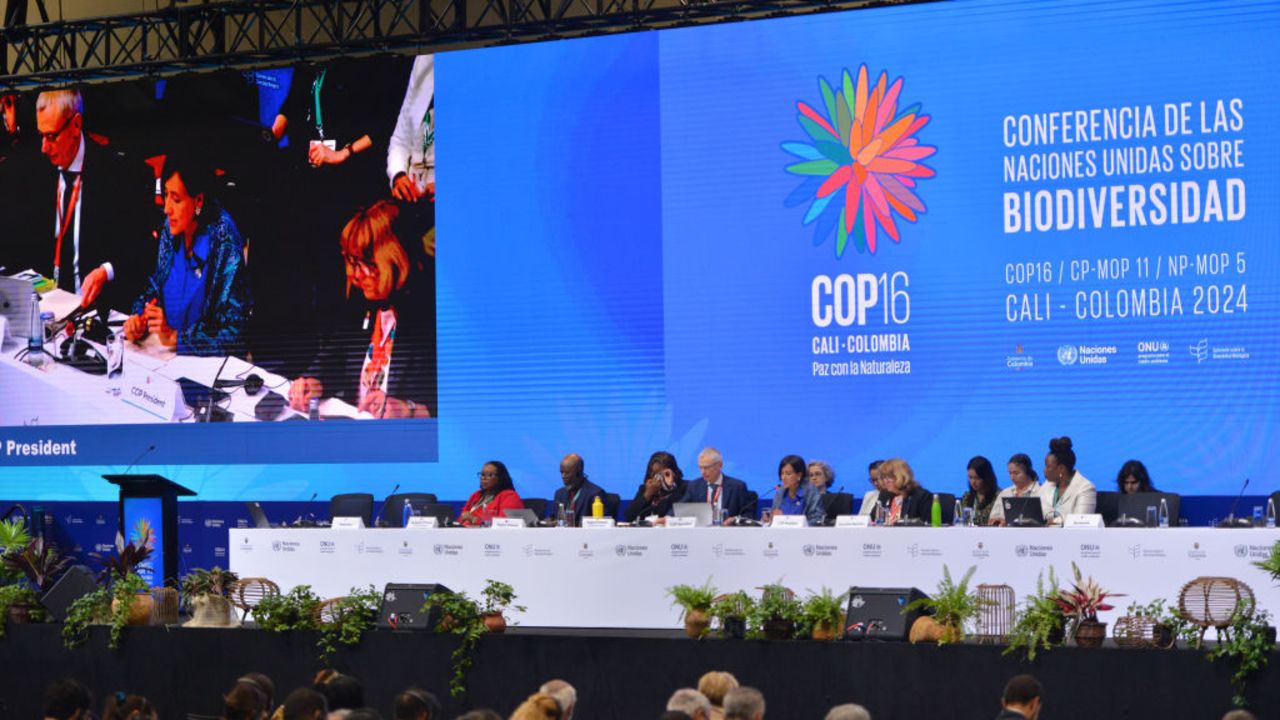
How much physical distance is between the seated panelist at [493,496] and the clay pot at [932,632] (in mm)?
3523

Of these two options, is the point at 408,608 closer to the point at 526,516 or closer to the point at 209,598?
the point at 209,598

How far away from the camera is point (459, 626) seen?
6.85 m

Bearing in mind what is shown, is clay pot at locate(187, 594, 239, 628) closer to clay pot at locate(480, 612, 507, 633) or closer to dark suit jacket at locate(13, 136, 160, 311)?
clay pot at locate(480, 612, 507, 633)

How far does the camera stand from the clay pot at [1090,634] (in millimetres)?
5844

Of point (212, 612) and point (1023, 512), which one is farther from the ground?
point (1023, 512)

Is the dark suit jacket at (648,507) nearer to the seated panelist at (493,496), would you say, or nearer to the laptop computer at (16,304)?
the seated panelist at (493,496)

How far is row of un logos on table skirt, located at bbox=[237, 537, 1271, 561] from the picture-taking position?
699cm

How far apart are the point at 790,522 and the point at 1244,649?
2.67 m

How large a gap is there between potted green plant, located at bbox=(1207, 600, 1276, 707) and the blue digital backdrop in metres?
3.81

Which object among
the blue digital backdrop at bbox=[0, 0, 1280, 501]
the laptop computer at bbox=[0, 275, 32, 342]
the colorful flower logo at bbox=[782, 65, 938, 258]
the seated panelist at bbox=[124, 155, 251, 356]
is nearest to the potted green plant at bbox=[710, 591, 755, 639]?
the blue digital backdrop at bbox=[0, 0, 1280, 501]

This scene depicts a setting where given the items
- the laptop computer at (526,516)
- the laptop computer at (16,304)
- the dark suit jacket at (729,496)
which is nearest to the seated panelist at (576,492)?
the dark suit jacket at (729,496)

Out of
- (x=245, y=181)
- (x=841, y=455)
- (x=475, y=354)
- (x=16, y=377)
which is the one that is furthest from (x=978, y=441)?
(x=16, y=377)

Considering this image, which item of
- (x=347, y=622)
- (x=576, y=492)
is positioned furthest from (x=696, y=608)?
A: (x=576, y=492)

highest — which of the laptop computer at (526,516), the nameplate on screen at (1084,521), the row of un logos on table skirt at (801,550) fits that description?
the laptop computer at (526,516)
